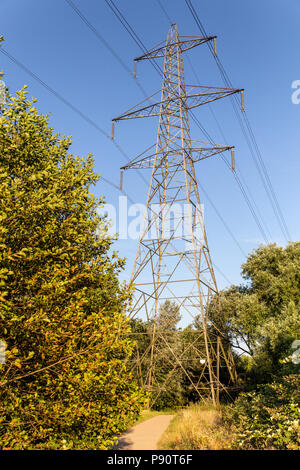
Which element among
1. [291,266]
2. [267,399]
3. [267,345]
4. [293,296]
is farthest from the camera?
[291,266]

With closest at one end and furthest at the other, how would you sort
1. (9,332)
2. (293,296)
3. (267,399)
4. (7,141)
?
(9,332)
(7,141)
(267,399)
(293,296)

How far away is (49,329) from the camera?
614 cm

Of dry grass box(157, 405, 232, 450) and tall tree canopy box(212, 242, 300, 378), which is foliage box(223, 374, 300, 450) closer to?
dry grass box(157, 405, 232, 450)

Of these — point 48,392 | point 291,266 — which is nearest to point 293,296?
point 291,266

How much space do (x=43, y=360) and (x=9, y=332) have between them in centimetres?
85

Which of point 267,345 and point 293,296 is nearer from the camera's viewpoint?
point 267,345

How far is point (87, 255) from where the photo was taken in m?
8.30

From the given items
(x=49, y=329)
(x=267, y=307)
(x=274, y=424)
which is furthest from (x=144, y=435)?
(x=267, y=307)

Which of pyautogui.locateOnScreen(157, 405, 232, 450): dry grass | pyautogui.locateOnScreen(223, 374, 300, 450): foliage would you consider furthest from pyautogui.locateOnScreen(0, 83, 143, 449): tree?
pyautogui.locateOnScreen(157, 405, 232, 450): dry grass

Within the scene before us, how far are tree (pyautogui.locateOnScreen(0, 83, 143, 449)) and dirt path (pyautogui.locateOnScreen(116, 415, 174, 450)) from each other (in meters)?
6.09

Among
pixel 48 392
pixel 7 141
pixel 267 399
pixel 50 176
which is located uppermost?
pixel 7 141

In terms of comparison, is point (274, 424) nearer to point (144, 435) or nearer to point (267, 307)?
point (144, 435)

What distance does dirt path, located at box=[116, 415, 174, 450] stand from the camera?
492 inches

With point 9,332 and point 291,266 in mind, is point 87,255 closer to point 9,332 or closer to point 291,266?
point 9,332
